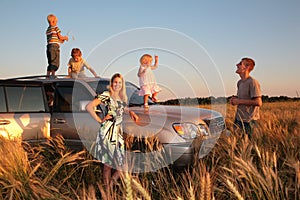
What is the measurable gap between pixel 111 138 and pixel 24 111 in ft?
6.33

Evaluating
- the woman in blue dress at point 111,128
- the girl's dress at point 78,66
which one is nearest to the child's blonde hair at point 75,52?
the girl's dress at point 78,66

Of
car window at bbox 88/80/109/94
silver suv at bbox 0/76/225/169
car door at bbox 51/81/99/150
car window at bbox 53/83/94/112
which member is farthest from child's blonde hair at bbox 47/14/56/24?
car window at bbox 88/80/109/94

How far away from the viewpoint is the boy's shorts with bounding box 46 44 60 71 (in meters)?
7.71

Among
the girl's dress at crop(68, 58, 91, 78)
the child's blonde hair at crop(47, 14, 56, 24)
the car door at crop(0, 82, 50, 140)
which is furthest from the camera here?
the child's blonde hair at crop(47, 14, 56, 24)

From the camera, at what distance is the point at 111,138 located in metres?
4.00

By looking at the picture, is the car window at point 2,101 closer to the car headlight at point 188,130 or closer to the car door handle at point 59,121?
the car door handle at point 59,121

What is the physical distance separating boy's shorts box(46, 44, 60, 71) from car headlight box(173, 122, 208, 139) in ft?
15.6

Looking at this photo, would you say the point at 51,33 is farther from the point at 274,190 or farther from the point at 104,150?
the point at 274,190

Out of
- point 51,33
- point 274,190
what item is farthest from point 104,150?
point 51,33

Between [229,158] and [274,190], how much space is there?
1.16 metres

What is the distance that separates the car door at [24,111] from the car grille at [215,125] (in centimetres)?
270

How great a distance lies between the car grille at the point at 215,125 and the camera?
456 cm

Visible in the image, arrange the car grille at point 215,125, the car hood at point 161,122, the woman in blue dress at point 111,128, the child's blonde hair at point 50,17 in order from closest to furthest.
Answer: the woman in blue dress at point 111,128
the car hood at point 161,122
the car grille at point 215,125
the child's blonde hair at point 50,17

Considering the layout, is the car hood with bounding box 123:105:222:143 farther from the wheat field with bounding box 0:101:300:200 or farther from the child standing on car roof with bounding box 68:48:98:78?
the child standing on car roof with bounding box 68:48:98:78
